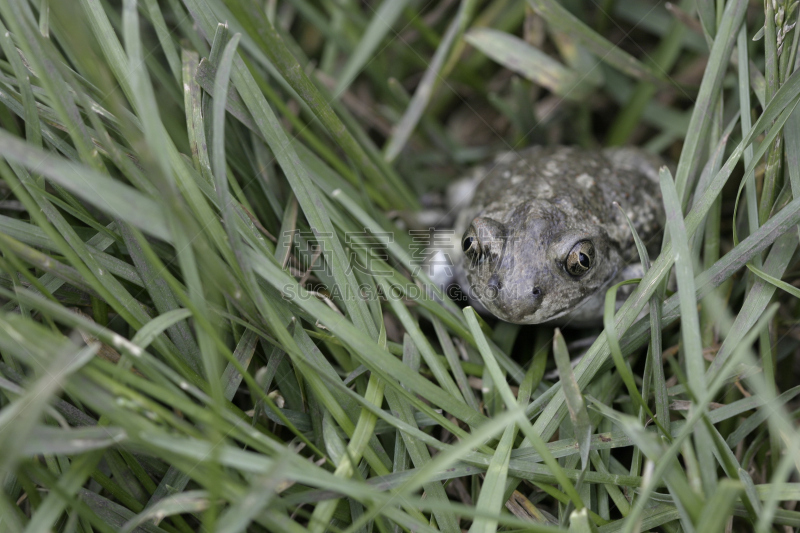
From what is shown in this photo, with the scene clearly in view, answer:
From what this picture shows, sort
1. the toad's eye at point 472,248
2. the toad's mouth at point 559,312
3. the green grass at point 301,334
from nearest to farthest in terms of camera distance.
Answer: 1. the green grass at point 301,334
2. the toad's mouth at point 559,312
3. the toad's eye at point 472,248

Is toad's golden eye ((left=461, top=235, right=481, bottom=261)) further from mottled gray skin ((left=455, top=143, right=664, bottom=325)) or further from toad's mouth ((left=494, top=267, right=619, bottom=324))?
toad's mouth ((left=494, top=267, right=619, bottom=324))

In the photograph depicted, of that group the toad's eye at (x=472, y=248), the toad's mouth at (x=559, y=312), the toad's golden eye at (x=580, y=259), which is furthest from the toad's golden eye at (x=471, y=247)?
the toad's golden eye at (x=580, y=259)

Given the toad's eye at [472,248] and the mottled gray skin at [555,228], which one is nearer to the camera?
the mottled gray skin at [555,228]

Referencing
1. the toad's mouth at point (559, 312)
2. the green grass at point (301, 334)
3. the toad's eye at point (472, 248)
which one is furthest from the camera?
the toad's eye at point (472, 248)

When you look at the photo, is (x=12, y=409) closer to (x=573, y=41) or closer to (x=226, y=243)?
(x=226, y=243)

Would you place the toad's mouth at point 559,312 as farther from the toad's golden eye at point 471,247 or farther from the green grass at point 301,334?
the toad's golden eye at point 471,247

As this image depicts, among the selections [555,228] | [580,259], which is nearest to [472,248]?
[555,228]

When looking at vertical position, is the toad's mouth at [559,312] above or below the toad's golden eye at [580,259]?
below
